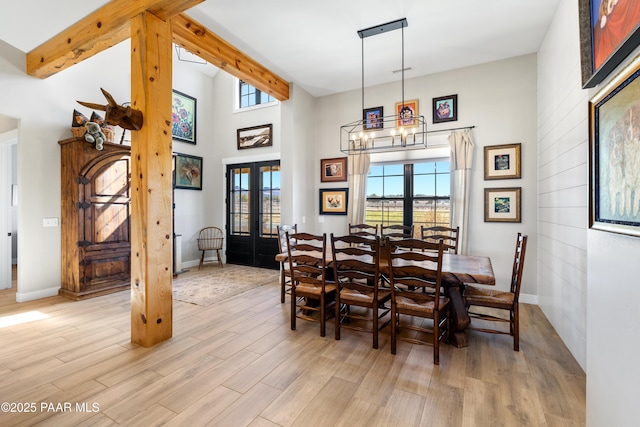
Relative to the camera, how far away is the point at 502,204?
394cm

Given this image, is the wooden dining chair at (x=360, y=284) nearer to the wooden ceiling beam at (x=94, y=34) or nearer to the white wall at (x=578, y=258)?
the white wall at (x=578, y=258)

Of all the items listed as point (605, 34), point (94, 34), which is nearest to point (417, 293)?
point (605, 34)

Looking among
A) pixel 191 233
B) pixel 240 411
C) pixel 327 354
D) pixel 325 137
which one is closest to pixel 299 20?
pixel 325 137

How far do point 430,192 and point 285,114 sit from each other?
2.75 meters

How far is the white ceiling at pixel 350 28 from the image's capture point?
296 cm

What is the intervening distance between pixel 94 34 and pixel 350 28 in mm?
2757

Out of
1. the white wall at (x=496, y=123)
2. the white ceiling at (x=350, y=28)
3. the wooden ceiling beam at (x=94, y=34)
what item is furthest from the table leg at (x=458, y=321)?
the wooden ceiling beam at (x=94, y=34)

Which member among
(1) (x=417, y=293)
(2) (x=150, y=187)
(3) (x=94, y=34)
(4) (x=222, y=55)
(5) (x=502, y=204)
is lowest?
(1) (x=417, y=293)

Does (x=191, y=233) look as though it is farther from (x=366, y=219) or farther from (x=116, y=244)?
(x=366, y=219)

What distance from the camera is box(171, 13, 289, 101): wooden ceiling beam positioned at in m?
3.15

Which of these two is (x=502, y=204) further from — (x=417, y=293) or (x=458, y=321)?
(x=417, y=293)

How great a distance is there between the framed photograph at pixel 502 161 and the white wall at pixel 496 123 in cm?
7

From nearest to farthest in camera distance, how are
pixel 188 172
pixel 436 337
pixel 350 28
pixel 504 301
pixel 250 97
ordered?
1. pixel 436 337
2. pixel 504 301
3. pixel 350 28
4. pixel 188 172
5. pixel 250 97

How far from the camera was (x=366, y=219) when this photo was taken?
4.95m
